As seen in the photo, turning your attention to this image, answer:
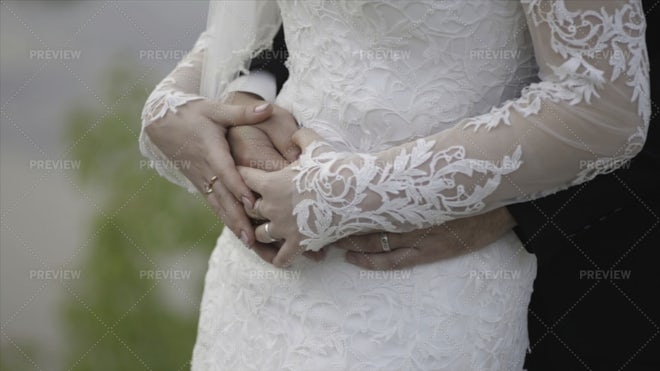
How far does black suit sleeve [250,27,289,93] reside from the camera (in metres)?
1.87

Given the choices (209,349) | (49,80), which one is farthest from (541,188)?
(49,80)

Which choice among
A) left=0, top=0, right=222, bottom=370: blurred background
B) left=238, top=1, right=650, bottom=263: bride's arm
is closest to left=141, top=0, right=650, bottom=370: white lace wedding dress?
left=238, top=1, right=650, bottom=263: bride's arm

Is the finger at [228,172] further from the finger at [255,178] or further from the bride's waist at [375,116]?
the bride's waist at [375,116]

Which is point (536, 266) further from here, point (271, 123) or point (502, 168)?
point (271, 123)

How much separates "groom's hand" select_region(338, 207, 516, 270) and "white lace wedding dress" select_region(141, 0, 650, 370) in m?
0.02

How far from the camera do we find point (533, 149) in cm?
129

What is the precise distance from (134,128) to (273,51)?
5.29ft

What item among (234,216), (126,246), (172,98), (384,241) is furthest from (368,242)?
(126,246)

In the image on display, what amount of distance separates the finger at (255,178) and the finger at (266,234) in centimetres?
6

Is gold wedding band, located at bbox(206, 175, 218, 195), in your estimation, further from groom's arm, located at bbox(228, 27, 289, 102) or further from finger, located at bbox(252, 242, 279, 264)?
groom's arm, located at bbox(228, 27, 289, 102)

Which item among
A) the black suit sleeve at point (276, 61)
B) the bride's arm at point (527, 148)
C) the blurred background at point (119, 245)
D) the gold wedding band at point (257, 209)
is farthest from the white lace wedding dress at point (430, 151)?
the blurred background at point (119, 245)

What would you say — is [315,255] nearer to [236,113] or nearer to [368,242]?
[368,242]

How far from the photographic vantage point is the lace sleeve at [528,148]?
Answer: 125 centimetres

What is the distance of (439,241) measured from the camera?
144cm
